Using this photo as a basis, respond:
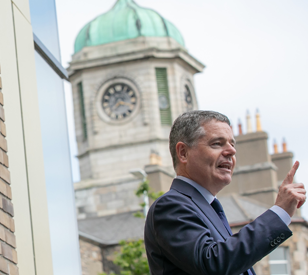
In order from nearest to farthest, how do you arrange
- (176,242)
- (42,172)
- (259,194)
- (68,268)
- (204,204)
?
(176,242) → (204,204) → (42,172) → (68,268) → (259,194)

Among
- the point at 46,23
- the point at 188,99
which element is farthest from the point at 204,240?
the point at 188,99

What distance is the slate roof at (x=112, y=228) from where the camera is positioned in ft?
110

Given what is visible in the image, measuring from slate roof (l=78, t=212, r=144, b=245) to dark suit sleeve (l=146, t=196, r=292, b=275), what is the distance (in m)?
28.6

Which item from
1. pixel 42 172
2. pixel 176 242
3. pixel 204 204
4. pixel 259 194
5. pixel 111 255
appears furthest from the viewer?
pixel 259 194

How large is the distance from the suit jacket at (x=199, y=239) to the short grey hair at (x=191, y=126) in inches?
9.3

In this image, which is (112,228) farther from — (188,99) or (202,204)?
(202,204)

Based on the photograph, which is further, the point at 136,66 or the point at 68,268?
the point at 136,66

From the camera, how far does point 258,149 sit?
4244 centimetres

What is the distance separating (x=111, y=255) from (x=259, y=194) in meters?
11.9

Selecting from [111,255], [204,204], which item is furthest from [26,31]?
[111,255]

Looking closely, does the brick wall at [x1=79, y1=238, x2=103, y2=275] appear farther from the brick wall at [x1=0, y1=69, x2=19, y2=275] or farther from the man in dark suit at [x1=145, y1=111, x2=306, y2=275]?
the man in dark suit at [x1=145, y1=111, x2=306, y2=275]

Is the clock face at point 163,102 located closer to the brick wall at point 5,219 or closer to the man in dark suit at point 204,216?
the brick wall at point 5,219

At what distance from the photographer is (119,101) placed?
47.4 meters

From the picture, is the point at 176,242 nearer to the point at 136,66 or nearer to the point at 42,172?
the point at 42,172
